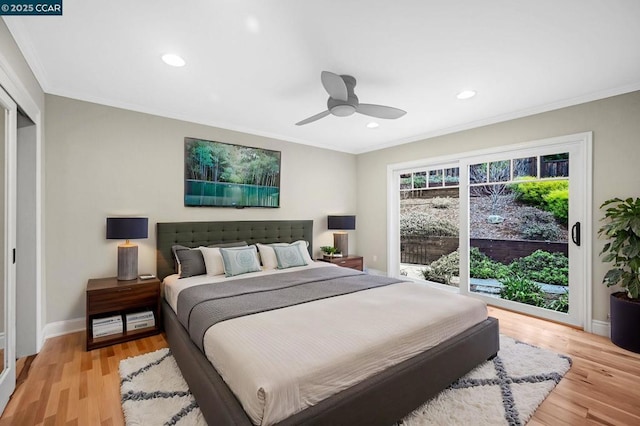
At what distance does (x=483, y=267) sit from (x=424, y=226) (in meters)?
1.16

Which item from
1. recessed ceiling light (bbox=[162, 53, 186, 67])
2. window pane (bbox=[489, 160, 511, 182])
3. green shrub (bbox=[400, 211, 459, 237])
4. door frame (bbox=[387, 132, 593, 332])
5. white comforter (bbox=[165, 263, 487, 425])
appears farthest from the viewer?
green shrub (bbox=[400, 211, 459, 237])

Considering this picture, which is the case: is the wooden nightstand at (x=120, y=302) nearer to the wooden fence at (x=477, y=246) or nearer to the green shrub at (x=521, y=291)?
the wooden fence at (x=477, y=246)

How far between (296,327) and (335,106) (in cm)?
194

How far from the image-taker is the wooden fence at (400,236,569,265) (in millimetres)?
3801

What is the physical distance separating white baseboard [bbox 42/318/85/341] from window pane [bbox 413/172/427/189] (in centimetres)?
503

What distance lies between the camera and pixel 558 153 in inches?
140

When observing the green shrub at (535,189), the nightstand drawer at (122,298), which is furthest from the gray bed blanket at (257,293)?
the green shrub at (535,189)

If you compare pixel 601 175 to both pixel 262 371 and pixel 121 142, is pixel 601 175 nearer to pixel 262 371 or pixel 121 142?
pixel 262 371

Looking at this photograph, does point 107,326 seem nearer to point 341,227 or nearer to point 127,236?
point 127,236

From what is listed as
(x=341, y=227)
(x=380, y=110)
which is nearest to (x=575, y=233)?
(x=380, y=110)

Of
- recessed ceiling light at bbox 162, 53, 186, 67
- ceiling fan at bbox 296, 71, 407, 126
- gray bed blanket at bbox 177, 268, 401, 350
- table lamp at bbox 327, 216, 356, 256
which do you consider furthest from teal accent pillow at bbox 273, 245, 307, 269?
recessed ceiling light at bbox 162, 53, 186, 67

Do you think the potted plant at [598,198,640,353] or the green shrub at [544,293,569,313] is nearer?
the potted plant at [598,198,640,353]

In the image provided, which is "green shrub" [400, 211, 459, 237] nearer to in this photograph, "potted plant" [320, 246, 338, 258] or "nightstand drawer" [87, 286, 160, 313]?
"potted plant" [320, 246, 338, 258]

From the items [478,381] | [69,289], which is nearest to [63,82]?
[69,289]
